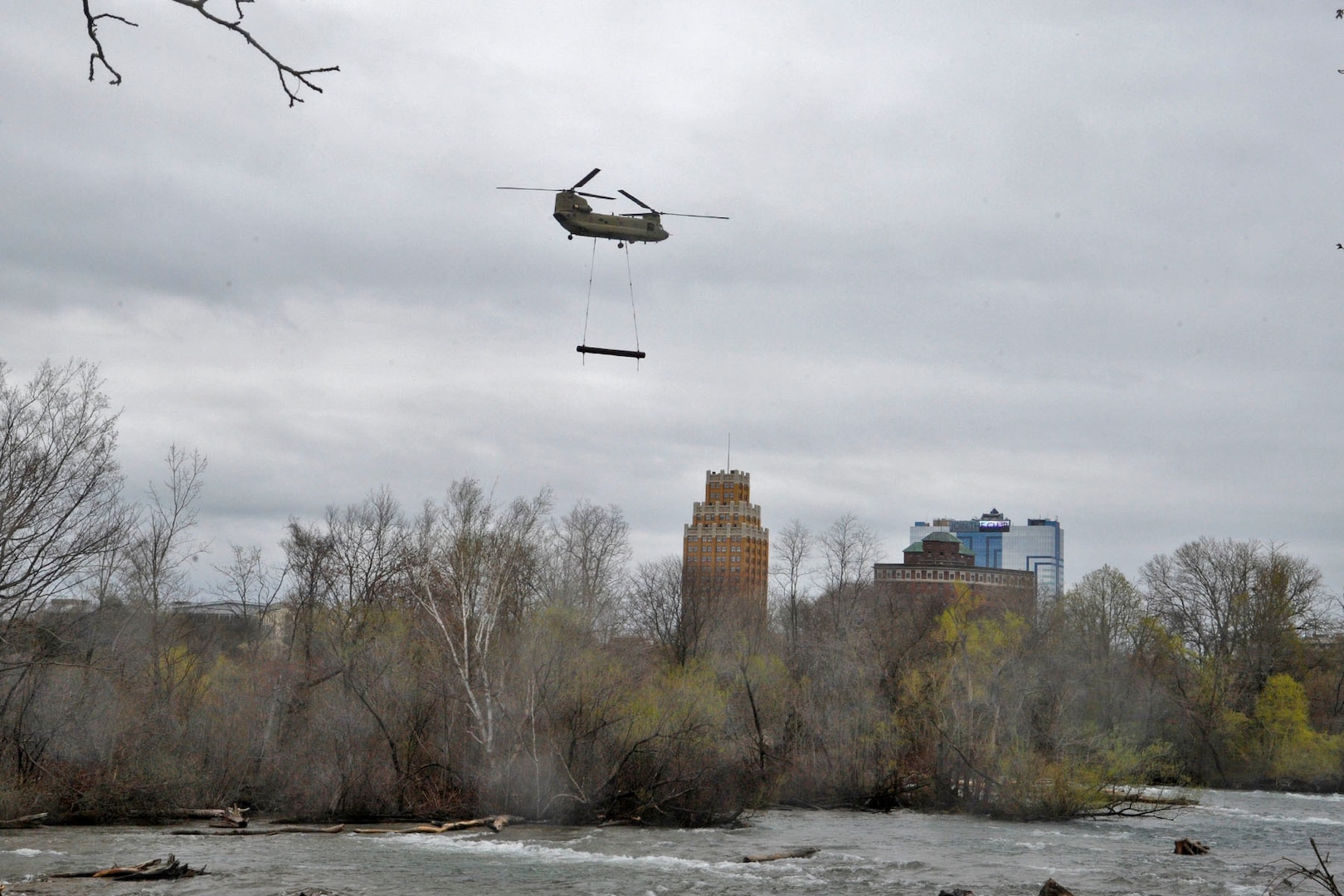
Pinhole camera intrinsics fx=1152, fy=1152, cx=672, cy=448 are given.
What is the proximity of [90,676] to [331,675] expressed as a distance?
8136 mm

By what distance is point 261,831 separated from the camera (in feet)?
114

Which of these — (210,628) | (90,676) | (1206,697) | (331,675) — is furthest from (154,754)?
(1206,697)

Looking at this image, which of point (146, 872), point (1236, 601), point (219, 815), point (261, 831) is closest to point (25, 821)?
point (219, 815)

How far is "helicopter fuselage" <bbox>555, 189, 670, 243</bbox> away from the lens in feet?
86.1

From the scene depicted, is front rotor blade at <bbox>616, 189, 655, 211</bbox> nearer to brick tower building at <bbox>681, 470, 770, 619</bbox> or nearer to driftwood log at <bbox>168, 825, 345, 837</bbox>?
driftwood log at <bbox>168, 825, 345, 837</bbox>

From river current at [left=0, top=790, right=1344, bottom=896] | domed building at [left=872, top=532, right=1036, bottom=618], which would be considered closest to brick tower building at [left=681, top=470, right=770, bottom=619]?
domed building at [left=872, top=532, right=1036, bottom=618]

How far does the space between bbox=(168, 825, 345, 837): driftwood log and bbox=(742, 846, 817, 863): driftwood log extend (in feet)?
43.4

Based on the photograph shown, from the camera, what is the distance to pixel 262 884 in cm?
2503

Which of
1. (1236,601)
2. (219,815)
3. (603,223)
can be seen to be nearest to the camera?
(603,223)

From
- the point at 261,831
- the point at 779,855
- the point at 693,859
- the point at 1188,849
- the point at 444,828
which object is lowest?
the point at 261,831

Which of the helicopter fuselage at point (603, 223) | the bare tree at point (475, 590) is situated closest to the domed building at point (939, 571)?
the bare tree at point (475, 590)

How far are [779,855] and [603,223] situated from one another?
17308 millimetres

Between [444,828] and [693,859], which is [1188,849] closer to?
[693,859]

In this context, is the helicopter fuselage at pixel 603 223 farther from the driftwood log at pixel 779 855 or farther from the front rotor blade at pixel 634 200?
the driftwood log at pixel 779 855
